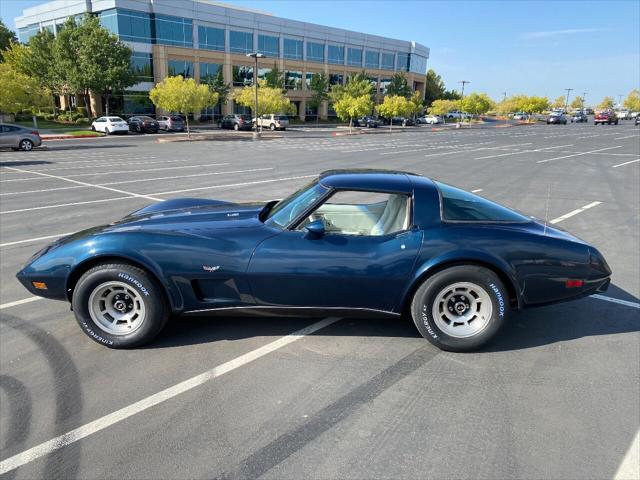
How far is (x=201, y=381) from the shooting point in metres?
3.30

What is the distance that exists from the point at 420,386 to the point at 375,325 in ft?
3.14

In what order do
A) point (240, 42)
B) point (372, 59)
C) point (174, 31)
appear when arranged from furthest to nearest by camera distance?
point (372, 59) < point (240, 42) < point (174, 31)

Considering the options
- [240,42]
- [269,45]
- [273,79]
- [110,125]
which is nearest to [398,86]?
[269,45]

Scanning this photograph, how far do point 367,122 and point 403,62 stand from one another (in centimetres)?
3330

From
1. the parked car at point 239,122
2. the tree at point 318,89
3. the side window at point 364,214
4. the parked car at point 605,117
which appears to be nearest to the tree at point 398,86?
the tree at point 318,89

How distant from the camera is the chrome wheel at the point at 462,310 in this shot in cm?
362

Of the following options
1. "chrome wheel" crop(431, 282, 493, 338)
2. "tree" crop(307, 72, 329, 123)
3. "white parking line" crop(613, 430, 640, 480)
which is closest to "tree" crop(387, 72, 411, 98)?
"tree" crop(307, 72, 329, 123)

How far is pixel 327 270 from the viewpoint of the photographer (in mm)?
3521

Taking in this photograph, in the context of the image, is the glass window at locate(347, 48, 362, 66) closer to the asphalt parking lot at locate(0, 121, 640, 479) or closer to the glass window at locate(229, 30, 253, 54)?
the glass window at locate(229, 30, 253, 54)

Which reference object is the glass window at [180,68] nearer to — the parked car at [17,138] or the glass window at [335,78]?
the glass window at [335,78]

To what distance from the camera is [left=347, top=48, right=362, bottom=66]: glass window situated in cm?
7419

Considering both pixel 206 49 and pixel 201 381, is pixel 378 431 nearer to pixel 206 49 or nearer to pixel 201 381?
pixel 201 381

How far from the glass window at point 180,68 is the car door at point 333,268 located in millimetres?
53661

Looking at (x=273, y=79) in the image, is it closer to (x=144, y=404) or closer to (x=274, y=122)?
(x=274, y=122)
